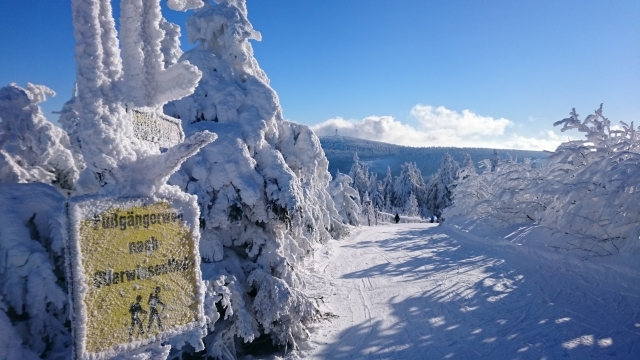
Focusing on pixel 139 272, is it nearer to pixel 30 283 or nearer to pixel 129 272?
pixel 129 272

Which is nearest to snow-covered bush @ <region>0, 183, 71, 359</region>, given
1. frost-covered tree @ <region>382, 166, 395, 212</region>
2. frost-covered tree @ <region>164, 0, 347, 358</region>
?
frost-covered tree @ <region>164, 0, 347, 358</region>

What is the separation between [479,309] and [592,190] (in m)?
5.70

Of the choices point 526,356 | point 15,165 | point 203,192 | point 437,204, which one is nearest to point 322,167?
point 203,192

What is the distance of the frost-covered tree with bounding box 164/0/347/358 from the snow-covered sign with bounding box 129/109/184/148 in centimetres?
370

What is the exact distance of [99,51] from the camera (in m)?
2.60

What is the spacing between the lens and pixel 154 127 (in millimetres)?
2936

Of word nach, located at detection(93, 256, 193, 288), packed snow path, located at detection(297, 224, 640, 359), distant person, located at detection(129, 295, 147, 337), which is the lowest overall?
packed snow path, located at detection(297, 224, 640, 359)

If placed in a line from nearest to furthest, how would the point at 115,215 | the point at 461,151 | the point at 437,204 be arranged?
the point at 115,215 < the point at 437,204 < the point at 461,151

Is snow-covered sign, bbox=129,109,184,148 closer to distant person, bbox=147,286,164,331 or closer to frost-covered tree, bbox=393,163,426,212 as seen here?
distant person, bbox=147,286,164,331

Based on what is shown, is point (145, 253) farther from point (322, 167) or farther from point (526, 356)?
point (322, 167)

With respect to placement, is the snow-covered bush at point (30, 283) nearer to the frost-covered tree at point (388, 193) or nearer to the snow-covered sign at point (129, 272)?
the snow-covered sign at point (129, 272)

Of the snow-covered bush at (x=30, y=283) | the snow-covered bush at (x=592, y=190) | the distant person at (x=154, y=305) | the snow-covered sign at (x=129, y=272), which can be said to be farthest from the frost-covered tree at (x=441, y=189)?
the distant person at (x=154, y=305)

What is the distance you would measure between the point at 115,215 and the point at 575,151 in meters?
15.5

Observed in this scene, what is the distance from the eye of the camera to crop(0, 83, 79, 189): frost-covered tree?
14.6 feet
